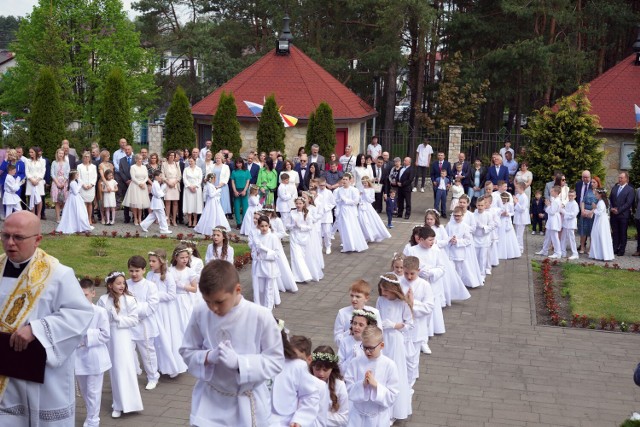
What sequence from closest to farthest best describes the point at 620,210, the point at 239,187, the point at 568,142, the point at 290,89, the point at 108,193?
1. the point at 620,210
2. the point at 108,193
3. the point at 239,187
4. the point at 568,142
5. the point at 290,89

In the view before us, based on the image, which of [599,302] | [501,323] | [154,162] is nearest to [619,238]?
[599,302]

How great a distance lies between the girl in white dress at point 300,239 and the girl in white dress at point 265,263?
2029mm

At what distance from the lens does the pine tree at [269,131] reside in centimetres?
2791

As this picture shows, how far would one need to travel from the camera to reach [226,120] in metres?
27.1

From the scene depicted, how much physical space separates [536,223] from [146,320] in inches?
569

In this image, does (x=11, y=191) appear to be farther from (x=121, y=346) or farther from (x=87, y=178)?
(x=121, y=346)

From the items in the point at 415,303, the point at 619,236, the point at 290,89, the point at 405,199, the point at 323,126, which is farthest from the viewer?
the point at 290,89

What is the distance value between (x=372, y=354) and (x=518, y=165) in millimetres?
19659

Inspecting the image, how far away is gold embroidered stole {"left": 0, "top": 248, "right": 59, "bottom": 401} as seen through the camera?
17.8ft

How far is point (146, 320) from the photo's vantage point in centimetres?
1074

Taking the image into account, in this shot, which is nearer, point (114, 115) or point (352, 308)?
point (352, 308)

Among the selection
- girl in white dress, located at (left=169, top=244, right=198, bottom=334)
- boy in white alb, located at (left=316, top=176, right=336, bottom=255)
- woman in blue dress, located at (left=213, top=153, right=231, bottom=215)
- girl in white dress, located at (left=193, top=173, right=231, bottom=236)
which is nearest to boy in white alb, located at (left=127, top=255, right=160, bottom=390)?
girl in white dress, located at (left=169, top=244, right=198, bottom=334)

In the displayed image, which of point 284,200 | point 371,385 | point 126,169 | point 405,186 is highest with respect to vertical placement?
point 126,169

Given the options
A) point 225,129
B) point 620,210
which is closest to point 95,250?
point 225,129
